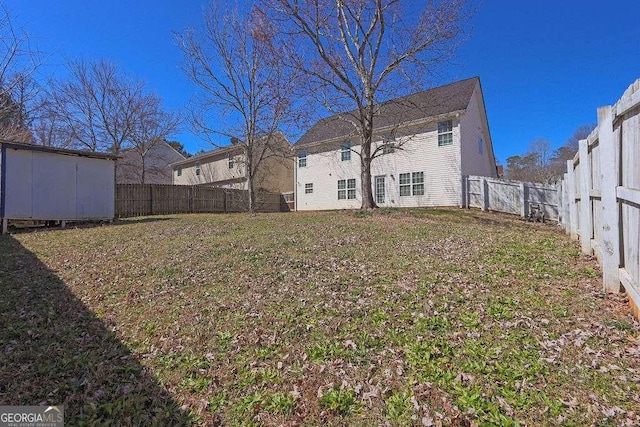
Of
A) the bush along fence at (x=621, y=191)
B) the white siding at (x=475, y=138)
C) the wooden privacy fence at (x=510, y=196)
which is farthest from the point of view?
the white siding at (x=475, y=138)

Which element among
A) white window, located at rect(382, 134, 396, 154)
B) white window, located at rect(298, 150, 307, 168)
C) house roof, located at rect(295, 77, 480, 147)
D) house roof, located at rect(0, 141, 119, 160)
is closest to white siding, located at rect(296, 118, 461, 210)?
white window, located at rect(298, 150, 307, 168)

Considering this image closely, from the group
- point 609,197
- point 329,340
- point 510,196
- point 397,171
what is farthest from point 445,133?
point 329,340

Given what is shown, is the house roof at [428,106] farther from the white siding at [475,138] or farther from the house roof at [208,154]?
the house roof at [208,154]

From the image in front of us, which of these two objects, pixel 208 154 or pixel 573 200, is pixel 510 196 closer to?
pixel 573 200

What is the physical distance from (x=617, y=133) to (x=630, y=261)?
1.22m

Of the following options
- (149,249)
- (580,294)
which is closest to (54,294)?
(149,249)

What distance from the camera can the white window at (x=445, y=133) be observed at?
1738cm

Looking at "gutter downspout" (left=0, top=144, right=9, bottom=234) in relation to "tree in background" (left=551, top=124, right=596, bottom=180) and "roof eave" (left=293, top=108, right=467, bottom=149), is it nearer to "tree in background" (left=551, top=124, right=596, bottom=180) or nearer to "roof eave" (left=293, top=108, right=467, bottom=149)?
"roof eave" (left=293, top=108, right=467, bottom=149)

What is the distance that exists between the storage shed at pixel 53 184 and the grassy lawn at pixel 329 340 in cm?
611

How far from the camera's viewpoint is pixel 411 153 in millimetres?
18812

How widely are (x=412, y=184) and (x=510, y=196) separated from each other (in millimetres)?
4838

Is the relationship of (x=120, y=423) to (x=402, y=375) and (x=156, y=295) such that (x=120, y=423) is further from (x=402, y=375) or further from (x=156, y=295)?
(x=156, y=295)

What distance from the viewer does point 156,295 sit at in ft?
15.9

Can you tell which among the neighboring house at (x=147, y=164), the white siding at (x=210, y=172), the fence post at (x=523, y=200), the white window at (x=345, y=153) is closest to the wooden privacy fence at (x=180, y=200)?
the white siding at (x=210, y=172)
